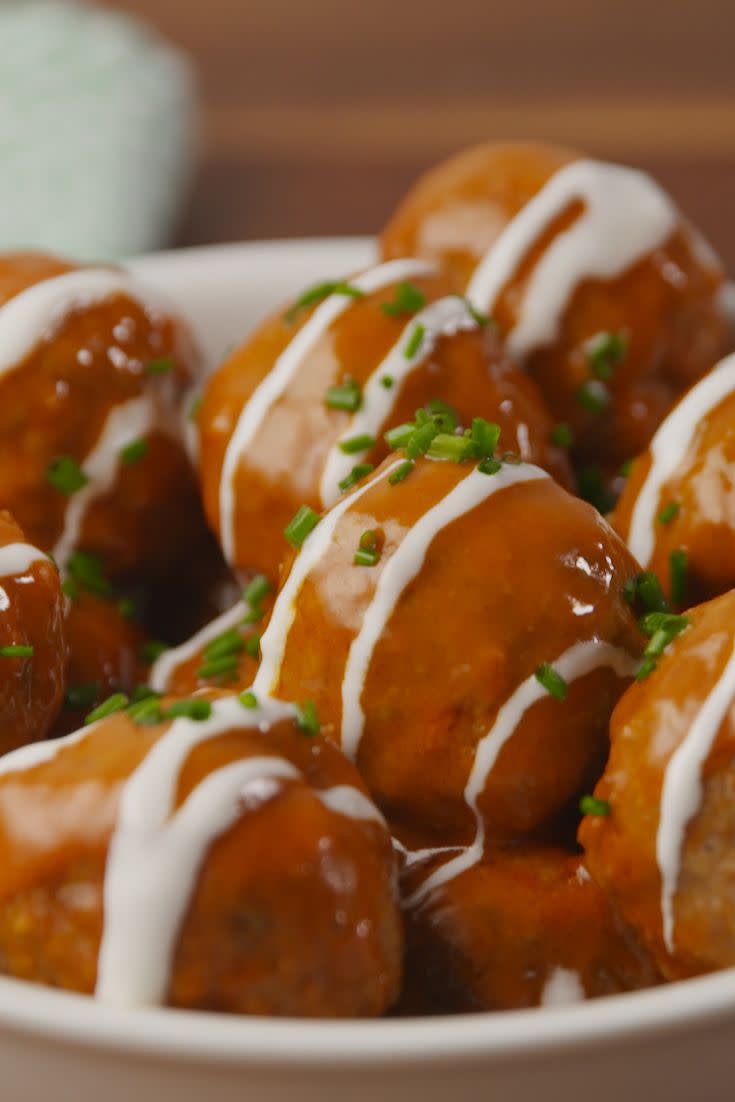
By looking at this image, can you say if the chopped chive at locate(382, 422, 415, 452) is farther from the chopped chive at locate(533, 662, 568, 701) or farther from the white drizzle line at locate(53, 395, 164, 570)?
the white drizzle line at locate(53, 395, 164, 570)

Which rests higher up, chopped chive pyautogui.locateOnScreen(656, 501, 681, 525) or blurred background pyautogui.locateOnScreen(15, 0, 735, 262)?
chopped chive pyautogui.locateOnScreen(656, 501, 681, 525)

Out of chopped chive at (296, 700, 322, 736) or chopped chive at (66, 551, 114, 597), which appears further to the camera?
chopped chive at (66, 551, 114, 597)

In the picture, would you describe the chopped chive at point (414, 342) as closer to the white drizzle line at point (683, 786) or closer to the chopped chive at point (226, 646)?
the chopped chive at point (226, 646)

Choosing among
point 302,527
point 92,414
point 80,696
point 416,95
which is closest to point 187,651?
point 80,696

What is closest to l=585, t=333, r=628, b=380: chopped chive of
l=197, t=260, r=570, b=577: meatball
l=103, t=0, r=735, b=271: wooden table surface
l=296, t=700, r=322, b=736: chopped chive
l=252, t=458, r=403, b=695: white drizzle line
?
l=197, t=260, r=570, b=577: meatball

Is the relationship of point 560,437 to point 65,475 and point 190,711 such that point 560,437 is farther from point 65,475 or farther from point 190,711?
point 190,711

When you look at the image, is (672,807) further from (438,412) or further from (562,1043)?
(438,412)

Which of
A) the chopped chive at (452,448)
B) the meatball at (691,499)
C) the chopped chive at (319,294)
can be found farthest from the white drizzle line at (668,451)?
the chopped chive at (319,294)
